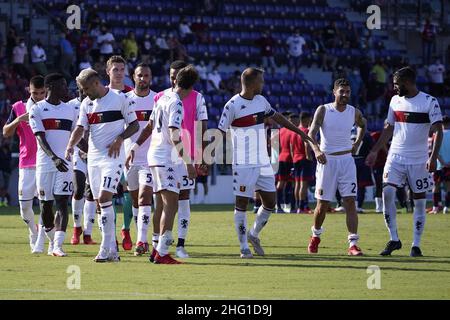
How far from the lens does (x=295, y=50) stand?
43875 millimetres

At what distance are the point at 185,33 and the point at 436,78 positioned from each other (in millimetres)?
9783

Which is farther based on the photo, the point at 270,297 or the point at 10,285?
the point at 10,285

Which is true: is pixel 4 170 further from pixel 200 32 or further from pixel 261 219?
pixel 261 219

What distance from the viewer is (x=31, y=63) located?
37.2m

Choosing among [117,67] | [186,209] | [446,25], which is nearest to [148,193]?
[186,209]

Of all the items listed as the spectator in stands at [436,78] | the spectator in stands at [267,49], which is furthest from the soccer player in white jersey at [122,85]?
the spectator in stands at [436,78]

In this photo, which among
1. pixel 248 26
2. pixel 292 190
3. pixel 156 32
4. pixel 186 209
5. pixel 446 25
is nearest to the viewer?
pixel 186 209

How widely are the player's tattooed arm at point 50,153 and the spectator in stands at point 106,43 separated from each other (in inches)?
842

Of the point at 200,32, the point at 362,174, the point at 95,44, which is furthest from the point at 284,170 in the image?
the point at 200,32

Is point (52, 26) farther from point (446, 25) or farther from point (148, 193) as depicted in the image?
point (148, 193)

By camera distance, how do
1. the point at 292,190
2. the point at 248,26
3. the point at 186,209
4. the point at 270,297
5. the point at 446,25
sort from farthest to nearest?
the point at 446,25 < the point at 248,26 < the point at 292,190 < the point at 186,209 < the point at 270,297

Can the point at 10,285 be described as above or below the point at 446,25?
below

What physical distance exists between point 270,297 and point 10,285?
2998 millimetres

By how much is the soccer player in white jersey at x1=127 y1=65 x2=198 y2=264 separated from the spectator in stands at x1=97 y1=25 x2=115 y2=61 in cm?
2265
